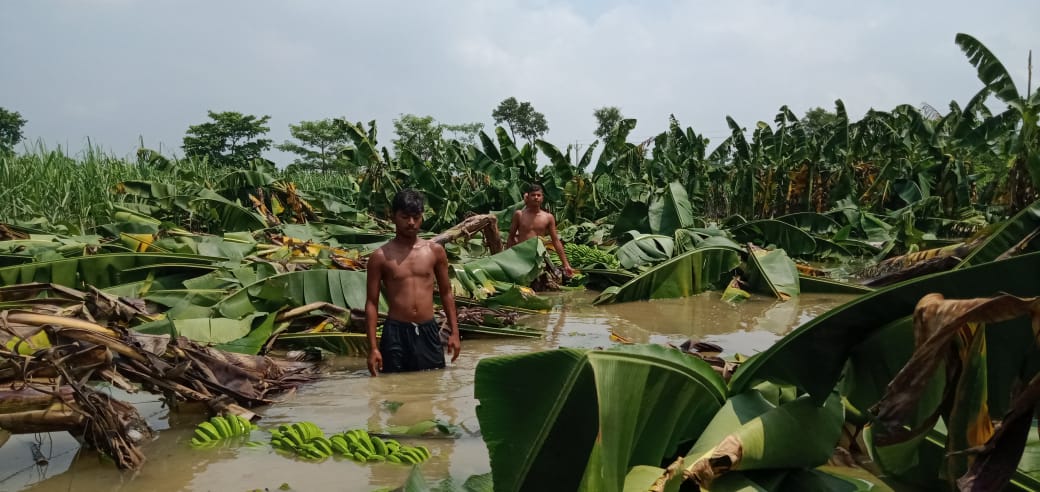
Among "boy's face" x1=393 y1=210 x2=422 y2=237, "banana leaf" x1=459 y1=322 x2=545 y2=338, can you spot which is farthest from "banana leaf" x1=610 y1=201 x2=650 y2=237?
"boy's face" x1=393 y1=210 x2=422 y2=237

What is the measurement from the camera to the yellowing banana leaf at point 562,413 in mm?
1391

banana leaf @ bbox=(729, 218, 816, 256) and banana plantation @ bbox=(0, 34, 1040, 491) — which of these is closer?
banana plantation @ bbox=(0, 34, 1040, 491)

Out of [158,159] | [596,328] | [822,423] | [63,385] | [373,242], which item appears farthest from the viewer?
[158,159]

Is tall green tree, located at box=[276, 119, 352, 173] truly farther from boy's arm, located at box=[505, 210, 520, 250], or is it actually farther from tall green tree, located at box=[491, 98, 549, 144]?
boy's arm, located at box=[505, 210, 520, 250]

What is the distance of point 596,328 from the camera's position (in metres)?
6.87

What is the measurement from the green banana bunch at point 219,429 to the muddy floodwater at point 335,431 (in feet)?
0.20

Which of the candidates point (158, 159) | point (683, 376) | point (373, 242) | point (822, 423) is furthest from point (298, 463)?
point (158, 159)

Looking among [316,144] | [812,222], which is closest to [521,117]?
[316,144]

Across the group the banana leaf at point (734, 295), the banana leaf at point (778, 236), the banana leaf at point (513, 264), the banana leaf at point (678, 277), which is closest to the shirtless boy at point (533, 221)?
the banana leaf at point (513, 264)

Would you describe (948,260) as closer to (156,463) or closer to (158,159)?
(156,463)

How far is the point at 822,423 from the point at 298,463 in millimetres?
2393

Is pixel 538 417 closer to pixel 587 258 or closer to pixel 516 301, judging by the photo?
pixel 516 301

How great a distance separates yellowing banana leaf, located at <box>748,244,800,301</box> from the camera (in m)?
8.16

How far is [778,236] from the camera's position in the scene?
10516 mm
